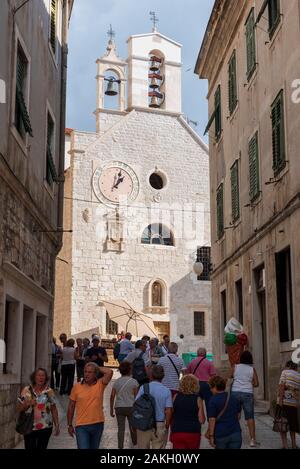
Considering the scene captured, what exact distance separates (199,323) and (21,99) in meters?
25.2

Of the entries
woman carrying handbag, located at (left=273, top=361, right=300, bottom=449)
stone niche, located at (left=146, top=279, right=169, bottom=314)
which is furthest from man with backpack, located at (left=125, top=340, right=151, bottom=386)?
stone niche, located at (left=146, top=279, right=169, bottom=314)

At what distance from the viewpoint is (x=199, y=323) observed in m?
35.7

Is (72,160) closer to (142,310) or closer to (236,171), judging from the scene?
(142,310)

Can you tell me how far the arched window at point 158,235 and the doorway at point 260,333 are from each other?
19.7 metres

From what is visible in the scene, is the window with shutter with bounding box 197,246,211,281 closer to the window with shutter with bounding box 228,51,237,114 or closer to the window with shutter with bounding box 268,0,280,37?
the window with shutter with bounding box 228,51,237,114

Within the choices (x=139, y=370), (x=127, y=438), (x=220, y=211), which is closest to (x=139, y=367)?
(x=139, y=370)

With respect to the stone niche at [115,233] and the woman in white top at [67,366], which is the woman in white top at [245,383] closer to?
the woman in white top at [67,366]

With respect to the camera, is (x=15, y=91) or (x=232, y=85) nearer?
(x=15, y=91)

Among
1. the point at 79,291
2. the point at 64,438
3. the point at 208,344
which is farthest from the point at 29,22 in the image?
the point at 208,344

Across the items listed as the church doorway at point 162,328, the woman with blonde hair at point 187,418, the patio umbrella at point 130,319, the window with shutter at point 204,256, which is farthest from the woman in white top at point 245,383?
the window with shutter at point 204,256

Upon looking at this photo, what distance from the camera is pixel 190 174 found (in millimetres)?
37375

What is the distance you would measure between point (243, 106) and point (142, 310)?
61.1ft

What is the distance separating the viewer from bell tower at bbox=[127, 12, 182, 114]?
120 ft

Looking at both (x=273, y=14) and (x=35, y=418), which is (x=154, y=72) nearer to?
(x=273, y=14)
